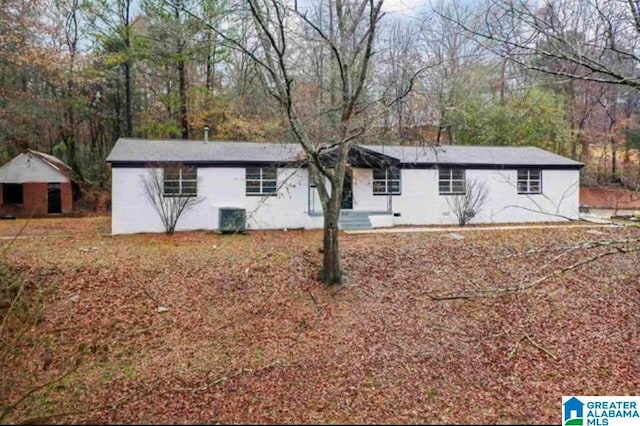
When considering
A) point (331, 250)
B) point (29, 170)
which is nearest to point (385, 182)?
point (331, 250)

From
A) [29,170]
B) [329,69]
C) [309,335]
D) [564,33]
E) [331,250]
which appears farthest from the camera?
[29,170]

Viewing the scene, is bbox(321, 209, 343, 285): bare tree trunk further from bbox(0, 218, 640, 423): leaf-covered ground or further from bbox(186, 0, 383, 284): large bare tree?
bbox(0, 218, 640, 423): leaf-covered ground

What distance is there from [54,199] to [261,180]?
11763 mm

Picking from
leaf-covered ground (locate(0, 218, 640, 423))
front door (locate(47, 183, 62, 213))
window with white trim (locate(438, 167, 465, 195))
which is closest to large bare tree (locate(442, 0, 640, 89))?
leaf-covered ground (locate(0, 218, 640, 423))

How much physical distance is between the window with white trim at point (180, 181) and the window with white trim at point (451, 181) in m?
9.08

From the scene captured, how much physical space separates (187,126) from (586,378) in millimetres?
20877

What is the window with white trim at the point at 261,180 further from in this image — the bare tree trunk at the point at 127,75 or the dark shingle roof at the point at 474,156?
the bare tree trunk at the point at 127,75

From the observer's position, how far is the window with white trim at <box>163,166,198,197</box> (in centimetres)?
1248

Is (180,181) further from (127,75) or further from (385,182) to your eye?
(127,75)

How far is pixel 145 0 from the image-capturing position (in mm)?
17969

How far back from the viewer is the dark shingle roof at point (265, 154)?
1277 centimetres

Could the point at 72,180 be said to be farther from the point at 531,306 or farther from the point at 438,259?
the point at 531,306

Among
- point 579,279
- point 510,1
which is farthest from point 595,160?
point 510,1

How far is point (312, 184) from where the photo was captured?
14.0 m
